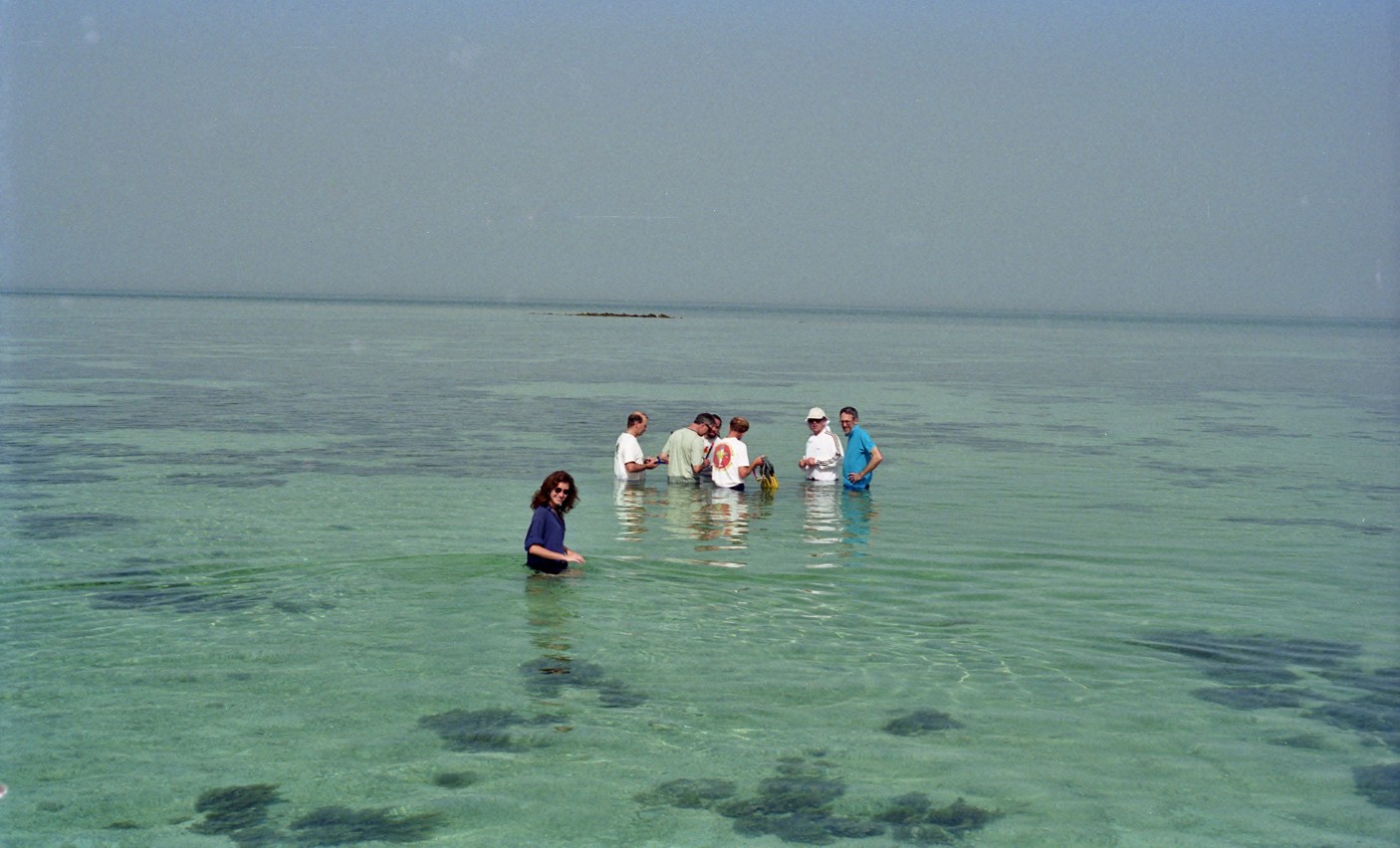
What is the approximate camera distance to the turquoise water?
8.61 metres

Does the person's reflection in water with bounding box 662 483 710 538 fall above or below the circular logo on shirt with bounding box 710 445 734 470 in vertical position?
below

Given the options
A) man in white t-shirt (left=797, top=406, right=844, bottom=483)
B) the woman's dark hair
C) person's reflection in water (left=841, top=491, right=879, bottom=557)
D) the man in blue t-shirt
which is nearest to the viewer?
the woman's dark hair

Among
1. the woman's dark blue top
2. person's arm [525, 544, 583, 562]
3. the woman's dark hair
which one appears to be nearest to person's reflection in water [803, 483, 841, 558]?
person's arm [525, 544, 583, 562]

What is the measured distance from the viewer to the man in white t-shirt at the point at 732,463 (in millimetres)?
20859

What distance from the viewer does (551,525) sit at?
45.7 feet

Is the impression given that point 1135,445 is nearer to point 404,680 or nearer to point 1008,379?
point 404,680

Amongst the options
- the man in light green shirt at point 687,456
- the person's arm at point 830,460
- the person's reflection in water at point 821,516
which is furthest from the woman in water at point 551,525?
the person's arm at point 830,460

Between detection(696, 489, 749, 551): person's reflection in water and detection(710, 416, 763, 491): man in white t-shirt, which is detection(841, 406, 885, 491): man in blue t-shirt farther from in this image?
detection(696, 489, 749, 551): person's reflection in water

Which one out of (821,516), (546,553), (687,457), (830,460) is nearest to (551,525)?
(546,553)

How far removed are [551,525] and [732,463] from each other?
7272 millimetres

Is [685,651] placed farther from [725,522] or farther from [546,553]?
[725,522]

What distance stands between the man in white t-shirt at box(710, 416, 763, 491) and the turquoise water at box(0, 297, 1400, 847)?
0.61 m

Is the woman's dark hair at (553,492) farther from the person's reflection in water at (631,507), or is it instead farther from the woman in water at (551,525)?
the person's reflection in water at (631,507)

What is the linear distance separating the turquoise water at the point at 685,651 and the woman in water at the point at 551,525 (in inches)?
16.7
